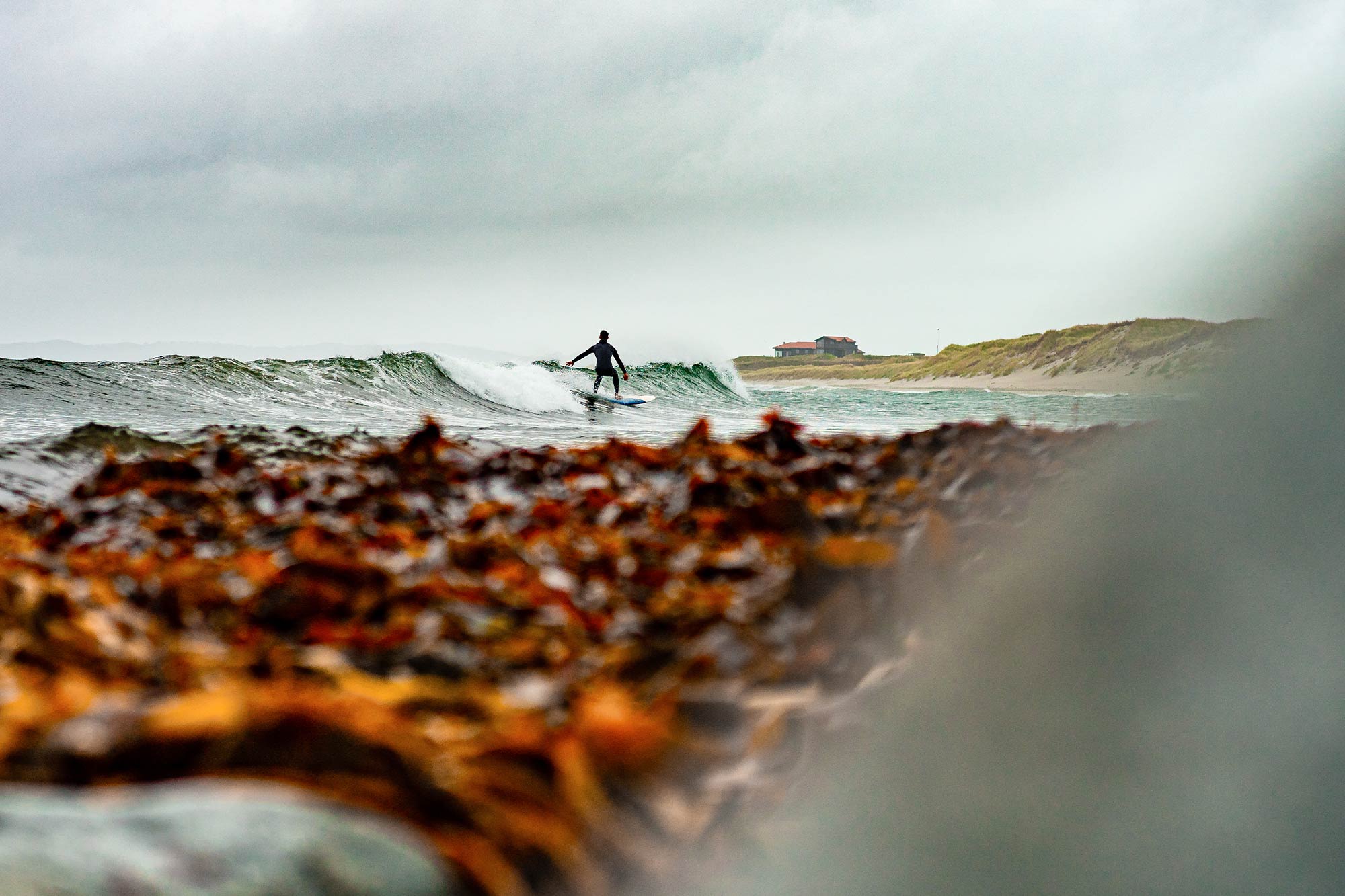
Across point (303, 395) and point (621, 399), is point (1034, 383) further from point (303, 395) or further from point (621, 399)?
point (303, 395)

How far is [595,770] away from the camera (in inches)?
38.9

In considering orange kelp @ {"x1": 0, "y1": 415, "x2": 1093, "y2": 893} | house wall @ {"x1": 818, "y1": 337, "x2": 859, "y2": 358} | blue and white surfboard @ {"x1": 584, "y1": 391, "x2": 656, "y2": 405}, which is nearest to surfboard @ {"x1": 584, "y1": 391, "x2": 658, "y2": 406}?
blue and white surfboard @ {"x1": 584, "y1": 391, "x2": 656, "y2": 405}

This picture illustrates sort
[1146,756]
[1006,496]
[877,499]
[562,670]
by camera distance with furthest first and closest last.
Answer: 1. [877,499]
2. [1006,496]
3. [562,670]
4. [1146,756]

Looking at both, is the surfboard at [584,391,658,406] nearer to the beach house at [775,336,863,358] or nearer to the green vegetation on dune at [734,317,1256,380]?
the green vegetation on dune at [734,317,1256,380]

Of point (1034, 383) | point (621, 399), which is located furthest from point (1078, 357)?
point (621, 399)

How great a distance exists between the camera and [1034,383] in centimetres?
2434

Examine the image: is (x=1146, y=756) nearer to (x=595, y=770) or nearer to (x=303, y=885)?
(x=595, y=770)

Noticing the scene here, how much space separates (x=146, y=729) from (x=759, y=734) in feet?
2.39

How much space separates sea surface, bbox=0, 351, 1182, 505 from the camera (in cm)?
457

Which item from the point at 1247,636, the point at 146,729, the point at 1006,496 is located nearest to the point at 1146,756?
the point at 1247,636

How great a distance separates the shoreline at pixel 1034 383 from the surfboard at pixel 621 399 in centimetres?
552

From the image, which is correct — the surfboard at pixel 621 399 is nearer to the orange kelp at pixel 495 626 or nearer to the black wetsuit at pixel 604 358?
the black wetsuit at pixel 604 358

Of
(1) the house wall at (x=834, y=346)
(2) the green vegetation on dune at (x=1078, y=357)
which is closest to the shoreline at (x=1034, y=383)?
(2) the green vegetation on dune at (x=1078, y=357)

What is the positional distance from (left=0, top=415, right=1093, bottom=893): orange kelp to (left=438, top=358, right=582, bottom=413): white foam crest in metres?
8.58
